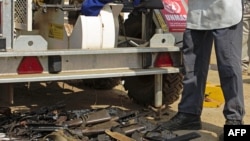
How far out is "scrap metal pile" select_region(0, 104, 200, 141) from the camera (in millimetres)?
4586

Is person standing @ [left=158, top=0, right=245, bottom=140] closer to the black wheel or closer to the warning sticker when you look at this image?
the warning sticker

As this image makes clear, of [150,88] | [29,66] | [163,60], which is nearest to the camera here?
[29,66]

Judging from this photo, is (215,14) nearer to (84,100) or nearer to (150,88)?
(150,88)

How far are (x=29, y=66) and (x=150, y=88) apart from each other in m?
1.63

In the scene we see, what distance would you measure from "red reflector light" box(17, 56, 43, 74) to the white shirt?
1.44m

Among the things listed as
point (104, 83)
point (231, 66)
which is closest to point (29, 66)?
point (231, 66)

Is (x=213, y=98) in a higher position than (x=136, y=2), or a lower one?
lower

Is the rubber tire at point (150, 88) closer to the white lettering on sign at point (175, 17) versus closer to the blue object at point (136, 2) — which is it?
the white lettering on sign at point (175, 17)

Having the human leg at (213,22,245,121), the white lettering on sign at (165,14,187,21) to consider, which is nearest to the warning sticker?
the white lettering on sign at (165,14,187,21)

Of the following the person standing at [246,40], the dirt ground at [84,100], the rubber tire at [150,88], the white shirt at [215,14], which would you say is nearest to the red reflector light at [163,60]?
the rubber tire at [150,88]

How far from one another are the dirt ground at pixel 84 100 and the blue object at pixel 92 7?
1.36m

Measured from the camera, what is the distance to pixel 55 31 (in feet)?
18.1

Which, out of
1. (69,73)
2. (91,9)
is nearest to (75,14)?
(91,9)

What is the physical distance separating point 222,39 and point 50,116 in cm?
168
